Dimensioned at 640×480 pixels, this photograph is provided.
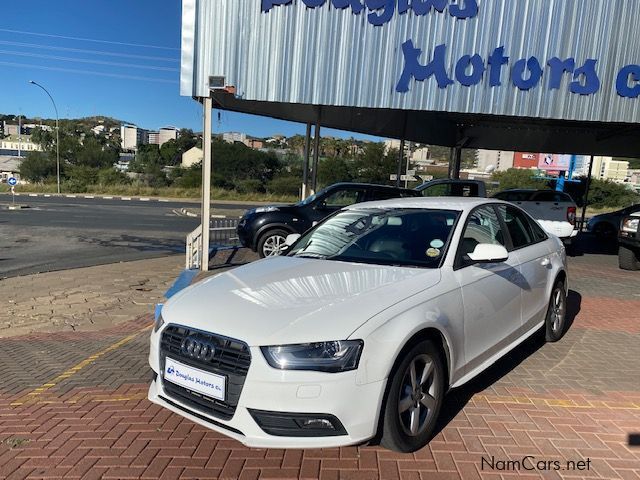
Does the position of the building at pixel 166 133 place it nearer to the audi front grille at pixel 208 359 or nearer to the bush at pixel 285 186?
the bush at pixel 285 186

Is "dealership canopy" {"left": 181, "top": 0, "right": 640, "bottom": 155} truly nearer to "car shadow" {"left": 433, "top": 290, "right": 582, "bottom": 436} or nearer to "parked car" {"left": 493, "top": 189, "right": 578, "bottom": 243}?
"car shadow" {"left": 433, "top": 290, "right": 582, "bottom": 436}

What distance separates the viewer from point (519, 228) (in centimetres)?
481

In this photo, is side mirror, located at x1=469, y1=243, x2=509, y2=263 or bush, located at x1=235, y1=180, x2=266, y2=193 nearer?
side mirror, located at x1=469, y1=243, x2=509, y2=263

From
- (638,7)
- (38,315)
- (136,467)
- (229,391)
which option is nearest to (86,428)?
(136,467)

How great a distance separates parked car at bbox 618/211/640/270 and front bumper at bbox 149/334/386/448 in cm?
919

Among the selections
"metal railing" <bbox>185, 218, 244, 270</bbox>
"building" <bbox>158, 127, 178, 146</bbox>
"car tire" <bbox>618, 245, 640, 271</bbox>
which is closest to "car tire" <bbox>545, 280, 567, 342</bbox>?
"metal railing" <bbox>185, 218, 244, 270</bbox>

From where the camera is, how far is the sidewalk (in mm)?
7022

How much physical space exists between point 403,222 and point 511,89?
5.39 m

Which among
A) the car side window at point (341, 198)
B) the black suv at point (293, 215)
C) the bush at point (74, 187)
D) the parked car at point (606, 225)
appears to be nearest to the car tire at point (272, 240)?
the black suv at point (293, 215)

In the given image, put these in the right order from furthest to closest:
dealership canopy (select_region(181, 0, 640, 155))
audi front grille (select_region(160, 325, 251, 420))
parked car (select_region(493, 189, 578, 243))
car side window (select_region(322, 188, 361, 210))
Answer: parked car (select_region(493, 189, 578, 243)) < car side window (select_region(322, 188, 361, 210)) < dealership canopy (select_region(181, 0, 640, 155)) < audi front grille (select_region(160, 325, 251, 420))

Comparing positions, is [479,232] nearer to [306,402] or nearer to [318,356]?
[318,356]

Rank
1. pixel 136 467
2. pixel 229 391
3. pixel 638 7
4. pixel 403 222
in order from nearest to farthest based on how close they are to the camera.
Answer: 1. pixel 229 391
2. pixel 136 467
3. pixel 403 222
4. pixel 638 7

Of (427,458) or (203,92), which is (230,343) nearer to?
(427,458)

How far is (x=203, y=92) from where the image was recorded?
8.55 metres
